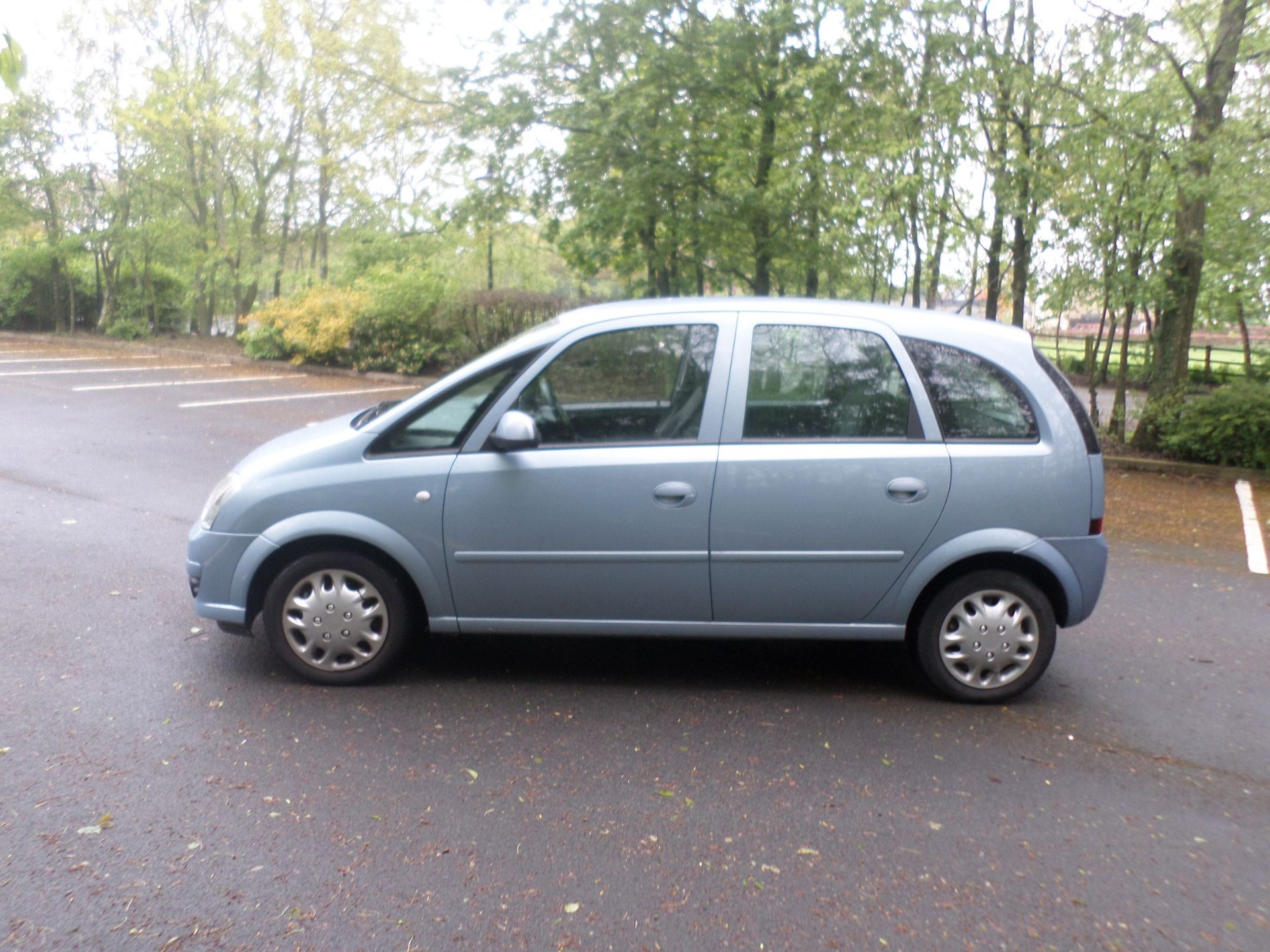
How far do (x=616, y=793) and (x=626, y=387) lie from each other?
1.78 metres

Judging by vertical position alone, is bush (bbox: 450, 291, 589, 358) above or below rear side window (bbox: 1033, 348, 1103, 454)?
above

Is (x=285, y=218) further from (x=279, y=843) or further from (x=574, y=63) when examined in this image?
(x=279, y=843)

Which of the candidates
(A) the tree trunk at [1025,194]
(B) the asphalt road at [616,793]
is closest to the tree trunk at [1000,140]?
(A) the tree trunk at [1025,194]

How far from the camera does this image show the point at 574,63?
15508mm

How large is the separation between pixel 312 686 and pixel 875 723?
246 centimetres

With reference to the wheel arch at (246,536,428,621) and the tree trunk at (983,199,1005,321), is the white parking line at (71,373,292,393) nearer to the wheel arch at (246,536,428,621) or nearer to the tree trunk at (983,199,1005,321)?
the tree trunk at (983,199,1005,321)

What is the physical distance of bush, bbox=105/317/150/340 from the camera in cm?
2838

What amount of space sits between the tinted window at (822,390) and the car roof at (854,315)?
0.45 feet

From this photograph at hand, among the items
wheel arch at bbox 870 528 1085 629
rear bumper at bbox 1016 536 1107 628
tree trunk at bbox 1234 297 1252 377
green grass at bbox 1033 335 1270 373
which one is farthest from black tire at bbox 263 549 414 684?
tree trunk at bbox 1234 297 1252 377

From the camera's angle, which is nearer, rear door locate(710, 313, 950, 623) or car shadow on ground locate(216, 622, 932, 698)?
rear door locate(710, 313, 950, 623)

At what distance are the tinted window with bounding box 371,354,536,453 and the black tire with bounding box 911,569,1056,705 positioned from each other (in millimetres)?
2137

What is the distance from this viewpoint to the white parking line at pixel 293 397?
15914mm

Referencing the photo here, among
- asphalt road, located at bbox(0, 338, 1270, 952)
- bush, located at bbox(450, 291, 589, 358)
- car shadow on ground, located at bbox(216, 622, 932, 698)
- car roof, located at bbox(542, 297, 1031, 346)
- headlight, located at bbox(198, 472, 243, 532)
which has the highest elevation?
bush, located at bbox(450, 291, 589, 358)

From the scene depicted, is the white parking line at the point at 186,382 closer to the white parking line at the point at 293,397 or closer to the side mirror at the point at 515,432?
the white parking line at the point at 293,397
